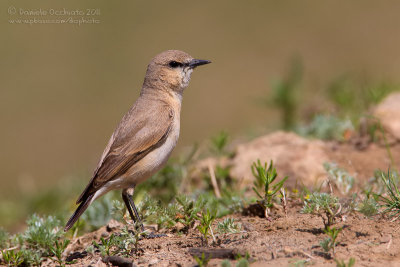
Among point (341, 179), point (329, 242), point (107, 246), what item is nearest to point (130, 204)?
point (107, 246)

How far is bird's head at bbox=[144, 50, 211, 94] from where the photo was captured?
6730mm

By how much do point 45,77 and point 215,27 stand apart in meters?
5.60

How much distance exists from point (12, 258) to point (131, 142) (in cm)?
172

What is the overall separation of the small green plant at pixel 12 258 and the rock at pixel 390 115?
457cm

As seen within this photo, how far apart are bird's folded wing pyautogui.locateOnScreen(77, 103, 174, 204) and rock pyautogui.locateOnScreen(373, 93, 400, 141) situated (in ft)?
8.96

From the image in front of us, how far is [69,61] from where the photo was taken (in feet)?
55.4

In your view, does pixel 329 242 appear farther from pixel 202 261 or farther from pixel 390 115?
pixel 390 115

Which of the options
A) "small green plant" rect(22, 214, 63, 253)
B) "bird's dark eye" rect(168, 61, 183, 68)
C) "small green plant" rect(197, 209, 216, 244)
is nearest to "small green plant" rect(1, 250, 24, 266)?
"small green plant" rect(22, 214, 63, 253)

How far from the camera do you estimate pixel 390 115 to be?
693 cm

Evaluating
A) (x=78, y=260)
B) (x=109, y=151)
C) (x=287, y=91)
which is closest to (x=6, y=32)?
(x=287, y=91)

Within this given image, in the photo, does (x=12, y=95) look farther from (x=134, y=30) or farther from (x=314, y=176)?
(x=314, y=176)

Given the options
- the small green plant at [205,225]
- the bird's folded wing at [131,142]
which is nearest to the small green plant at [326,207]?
the small green plant at [205,225]

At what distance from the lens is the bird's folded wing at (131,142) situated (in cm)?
577

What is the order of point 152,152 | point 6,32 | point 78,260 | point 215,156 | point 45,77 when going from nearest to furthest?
point 78,260, point 152,152, point 215,156, point 45,77, point 6,32
